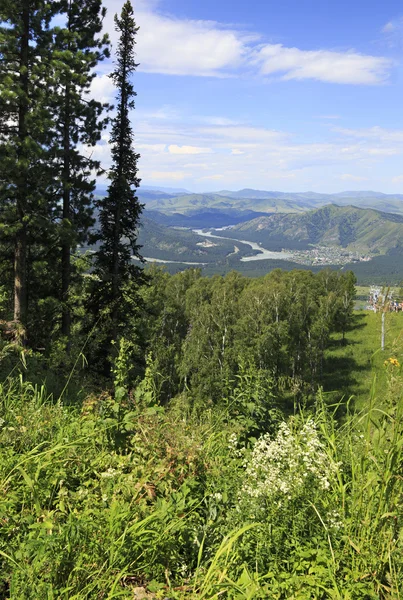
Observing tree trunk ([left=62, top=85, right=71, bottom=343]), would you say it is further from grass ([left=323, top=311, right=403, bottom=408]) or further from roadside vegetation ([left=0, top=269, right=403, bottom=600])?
grass ([left=323, top=311, right=403, bottom=408])

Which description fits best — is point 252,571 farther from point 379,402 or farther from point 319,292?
point 319,292

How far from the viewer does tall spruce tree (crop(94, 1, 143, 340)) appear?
71.7 feet

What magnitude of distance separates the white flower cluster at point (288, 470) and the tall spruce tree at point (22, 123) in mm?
13646

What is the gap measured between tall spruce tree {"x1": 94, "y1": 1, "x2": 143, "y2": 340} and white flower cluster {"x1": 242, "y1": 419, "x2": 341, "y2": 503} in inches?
735

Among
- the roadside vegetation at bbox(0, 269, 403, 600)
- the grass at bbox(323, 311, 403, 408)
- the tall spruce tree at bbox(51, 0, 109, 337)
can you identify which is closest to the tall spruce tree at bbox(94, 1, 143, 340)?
the tall spruce tree at bbox(51, 0, 109, 337)

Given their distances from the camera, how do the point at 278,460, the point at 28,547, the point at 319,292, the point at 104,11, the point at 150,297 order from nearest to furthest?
the point at 28,547 → the point at 278,460 → the point at 104,11 → the point at 150,297 → the point at 319,292

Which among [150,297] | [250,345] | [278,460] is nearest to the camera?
[278,460]

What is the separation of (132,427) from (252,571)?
61.8 inches

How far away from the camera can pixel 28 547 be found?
2.15 metres

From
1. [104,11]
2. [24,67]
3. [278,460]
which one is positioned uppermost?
[104,11]

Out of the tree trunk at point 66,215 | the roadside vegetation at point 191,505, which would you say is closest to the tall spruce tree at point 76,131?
the tree trunk at point 66,215

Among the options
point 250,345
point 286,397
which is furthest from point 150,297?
point 286,397

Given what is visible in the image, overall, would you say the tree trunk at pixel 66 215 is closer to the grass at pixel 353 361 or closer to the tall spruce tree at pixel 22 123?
the tall spruce tree at pixel 22 123

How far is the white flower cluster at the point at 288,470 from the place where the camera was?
9.64ft
